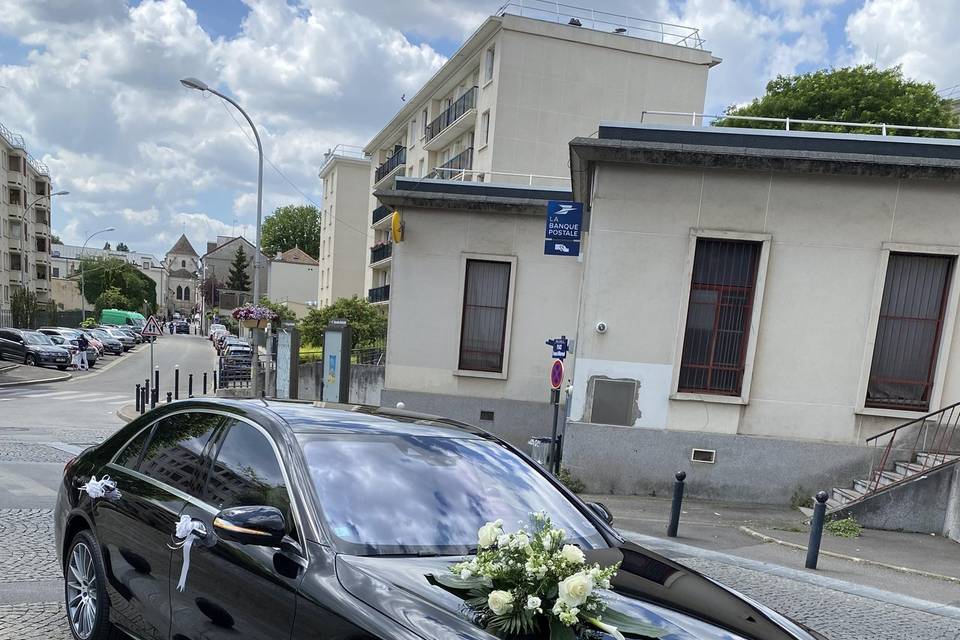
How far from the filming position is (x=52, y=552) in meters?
5.46

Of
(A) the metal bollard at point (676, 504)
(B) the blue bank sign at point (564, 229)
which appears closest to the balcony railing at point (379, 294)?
(B) the blue bank sign at point (564, 229)

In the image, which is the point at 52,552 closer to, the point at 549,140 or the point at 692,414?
the point at 692,414

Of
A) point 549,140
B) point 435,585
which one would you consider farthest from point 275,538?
point 549,140

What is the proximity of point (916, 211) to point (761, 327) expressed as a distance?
3.04 m

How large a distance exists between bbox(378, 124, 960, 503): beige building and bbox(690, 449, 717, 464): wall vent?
38 millimetres

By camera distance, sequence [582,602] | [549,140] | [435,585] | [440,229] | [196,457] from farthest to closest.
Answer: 1. [549,140]
2. [440,229]
3. [196,457]
4. [435,585]
5. [582,602]

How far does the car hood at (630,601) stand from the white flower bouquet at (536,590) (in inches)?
2.8

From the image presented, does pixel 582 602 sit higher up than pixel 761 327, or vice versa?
pixel 761 327

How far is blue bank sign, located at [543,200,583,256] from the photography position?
38.2 ft

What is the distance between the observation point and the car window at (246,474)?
8.99 ft

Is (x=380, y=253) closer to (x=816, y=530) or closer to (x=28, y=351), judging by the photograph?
(x=28, y=351)

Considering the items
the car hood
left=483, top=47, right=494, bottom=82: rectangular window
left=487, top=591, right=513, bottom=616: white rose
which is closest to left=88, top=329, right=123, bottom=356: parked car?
left=483, top=47, right=494, bottom=82: rectangular window

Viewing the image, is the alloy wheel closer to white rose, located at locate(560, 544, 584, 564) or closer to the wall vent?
white rose, located at locate(560, 544, 584, 564)

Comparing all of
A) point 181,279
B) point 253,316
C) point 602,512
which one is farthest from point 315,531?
point 181,279
